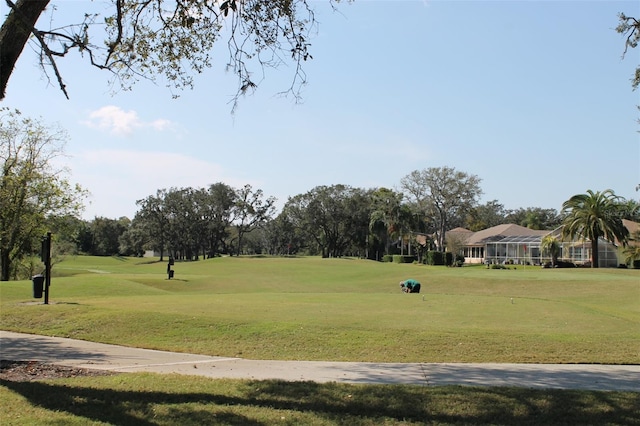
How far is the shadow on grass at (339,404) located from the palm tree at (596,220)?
56467 millimetres

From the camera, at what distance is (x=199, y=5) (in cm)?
1112

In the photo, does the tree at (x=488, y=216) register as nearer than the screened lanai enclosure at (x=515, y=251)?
No

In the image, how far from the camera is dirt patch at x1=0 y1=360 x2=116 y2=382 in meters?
8.81

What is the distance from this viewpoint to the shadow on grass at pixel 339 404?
6.58m

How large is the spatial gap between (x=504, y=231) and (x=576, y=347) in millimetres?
76277

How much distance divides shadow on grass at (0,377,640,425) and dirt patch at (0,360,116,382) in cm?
74

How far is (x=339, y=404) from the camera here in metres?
7.18

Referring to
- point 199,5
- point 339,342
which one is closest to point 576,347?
point 339,342

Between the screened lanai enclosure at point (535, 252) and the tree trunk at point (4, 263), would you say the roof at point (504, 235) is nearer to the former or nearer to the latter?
the screened lanai enclosure at point (535, 252)

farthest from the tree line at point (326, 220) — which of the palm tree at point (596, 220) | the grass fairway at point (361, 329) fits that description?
the grass fairway at point (361, 329)

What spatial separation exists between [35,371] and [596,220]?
2375 inches

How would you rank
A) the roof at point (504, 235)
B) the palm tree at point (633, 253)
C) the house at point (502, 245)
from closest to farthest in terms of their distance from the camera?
the palm tree at point (633, 253) < the house at point (502, 245) < the roof at point (504, 235)

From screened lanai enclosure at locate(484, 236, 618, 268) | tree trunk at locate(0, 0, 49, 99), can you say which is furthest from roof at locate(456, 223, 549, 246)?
tree trunk at locate(0, 0, 49, 99)

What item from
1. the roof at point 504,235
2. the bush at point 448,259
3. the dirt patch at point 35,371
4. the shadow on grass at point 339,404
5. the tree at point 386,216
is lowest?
the dirt patch at point 35,371
